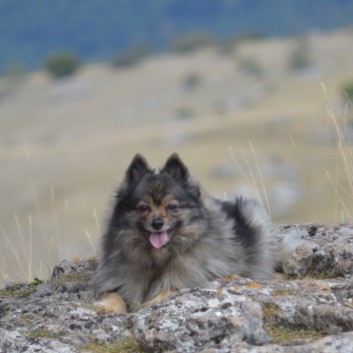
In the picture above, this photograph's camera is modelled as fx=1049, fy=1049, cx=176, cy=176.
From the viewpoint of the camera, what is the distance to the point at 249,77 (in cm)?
10888

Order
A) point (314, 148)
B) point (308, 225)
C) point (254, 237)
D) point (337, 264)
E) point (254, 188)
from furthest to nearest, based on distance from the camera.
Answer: point (314, 148) → point (254, 188) → point (308, 225) → point (254, 237) → point (337, 264)

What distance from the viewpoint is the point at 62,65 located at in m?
118

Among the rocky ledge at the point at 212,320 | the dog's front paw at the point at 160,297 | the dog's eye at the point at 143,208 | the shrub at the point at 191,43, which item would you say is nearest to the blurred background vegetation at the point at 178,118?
the shrub at the point at 191,43

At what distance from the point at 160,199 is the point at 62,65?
112017mm

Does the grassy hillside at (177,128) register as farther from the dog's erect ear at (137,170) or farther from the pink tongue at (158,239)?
the pink tongue at (158,239)

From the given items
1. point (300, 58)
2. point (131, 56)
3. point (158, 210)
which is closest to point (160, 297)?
point (158, 210)

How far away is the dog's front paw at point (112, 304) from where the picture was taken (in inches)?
275

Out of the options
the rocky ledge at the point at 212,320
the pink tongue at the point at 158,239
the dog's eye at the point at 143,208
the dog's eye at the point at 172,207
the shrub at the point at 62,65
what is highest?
the shrub at the point at 62,65

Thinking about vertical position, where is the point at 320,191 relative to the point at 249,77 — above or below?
below

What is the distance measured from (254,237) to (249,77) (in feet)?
334

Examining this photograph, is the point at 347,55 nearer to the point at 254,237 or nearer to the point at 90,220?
the point at 90,220

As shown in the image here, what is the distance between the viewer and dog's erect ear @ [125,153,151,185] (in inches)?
296

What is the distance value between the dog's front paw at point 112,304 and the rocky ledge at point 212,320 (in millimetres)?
109

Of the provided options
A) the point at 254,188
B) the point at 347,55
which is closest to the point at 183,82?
the point at 347,55
